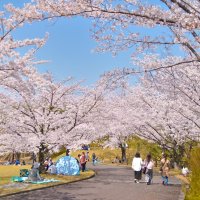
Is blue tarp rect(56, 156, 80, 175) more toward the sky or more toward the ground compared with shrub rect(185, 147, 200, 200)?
more toward the sky

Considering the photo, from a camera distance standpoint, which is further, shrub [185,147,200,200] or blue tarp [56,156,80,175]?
blue tarp [56,156,80,175]

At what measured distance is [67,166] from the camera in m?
24.2

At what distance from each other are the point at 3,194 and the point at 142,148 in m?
28.7

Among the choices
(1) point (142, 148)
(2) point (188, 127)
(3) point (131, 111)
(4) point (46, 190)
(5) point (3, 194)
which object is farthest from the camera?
(1) point (142, 148)

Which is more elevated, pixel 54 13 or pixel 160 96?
pixel 160 96

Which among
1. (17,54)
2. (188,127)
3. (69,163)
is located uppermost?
(17,54)

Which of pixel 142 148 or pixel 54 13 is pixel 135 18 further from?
pixel 142 148

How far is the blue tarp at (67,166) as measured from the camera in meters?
23.9

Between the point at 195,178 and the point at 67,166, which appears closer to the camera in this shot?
the point at 195,178

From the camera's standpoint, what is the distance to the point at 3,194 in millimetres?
13234

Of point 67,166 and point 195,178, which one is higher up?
point 67,166

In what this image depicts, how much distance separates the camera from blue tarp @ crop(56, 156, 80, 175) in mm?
23939

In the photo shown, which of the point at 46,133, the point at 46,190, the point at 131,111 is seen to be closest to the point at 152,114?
the point at 131,111

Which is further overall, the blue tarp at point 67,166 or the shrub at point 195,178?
the blue tarp at point 67,166
